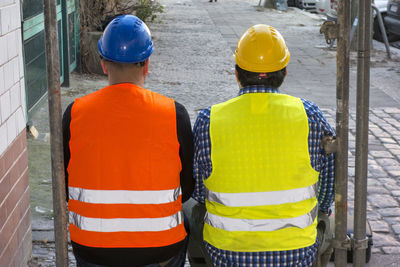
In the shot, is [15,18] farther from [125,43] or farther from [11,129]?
[125,43]

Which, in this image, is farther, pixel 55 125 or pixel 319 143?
pixel 319 143

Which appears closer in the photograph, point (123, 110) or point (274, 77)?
point (123, 110)

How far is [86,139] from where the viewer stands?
8.55 feet

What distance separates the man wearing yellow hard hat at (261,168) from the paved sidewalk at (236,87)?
6.96 ft

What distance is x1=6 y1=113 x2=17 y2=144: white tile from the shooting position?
3611 millimetres

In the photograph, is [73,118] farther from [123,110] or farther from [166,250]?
[166,250]

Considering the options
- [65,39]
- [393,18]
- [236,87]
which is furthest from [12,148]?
[393,18]

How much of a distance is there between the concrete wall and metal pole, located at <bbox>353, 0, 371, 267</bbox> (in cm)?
187

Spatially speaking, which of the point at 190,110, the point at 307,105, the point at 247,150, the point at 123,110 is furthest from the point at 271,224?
the point at 190,110

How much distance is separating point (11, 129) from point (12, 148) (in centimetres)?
11

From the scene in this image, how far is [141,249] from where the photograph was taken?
8.58 ft

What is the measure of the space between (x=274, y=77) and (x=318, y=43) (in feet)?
45.3

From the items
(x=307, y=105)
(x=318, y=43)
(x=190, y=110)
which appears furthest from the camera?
(x=318, y=43)

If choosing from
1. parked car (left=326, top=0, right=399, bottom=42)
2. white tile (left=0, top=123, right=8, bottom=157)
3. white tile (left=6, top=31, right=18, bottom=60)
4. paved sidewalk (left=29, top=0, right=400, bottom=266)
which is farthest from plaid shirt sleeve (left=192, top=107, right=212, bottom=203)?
parked car (left=326, top=0, right=399, bottom=42)
